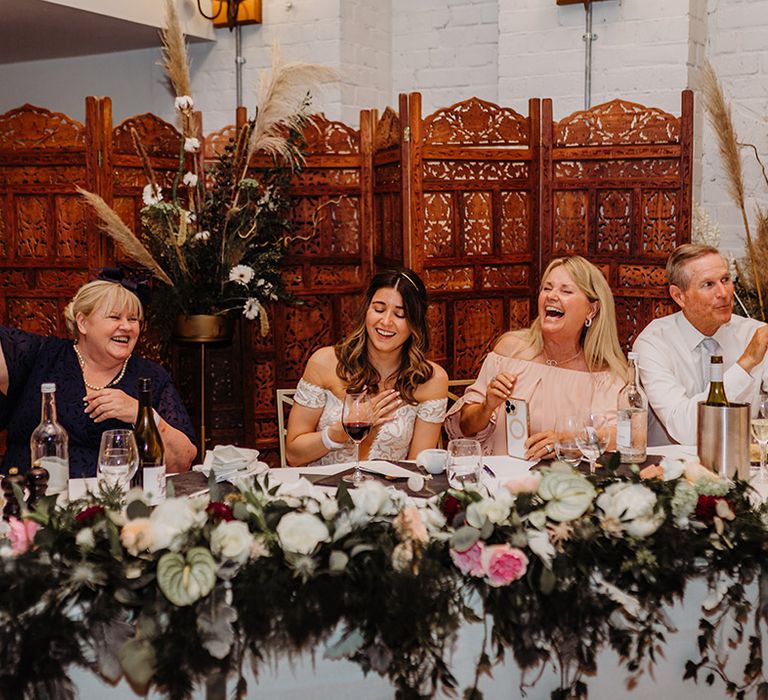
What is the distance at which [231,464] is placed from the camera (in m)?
2.57

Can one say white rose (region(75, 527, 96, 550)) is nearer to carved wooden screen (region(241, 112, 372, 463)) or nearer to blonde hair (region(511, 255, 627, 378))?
blonde hair (region(511, 255, 627, 378))

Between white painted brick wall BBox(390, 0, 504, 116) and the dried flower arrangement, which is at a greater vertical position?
white painted brick wall BBox(390, 0, 504, 116)

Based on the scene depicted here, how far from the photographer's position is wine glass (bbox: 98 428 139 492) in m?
2.32

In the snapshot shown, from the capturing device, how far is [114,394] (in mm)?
3088

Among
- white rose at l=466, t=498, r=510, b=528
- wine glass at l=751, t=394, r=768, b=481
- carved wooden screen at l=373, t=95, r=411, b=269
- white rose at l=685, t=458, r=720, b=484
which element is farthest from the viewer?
carved wooden screen at l=373, t=95, r=411, b=269

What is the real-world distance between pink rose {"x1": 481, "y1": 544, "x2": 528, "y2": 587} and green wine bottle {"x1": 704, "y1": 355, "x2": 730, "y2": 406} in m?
1.04

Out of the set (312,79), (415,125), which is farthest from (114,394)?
(312,79)

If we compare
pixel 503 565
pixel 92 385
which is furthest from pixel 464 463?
pixel 92 385

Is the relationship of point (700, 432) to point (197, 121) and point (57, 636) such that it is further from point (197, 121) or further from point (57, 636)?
point (197, 121)

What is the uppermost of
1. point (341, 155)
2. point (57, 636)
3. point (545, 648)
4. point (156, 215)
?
point (341, 155)

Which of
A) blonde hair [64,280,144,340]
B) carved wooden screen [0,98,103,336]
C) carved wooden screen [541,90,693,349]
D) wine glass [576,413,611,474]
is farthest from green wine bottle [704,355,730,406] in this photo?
carved wooden screen [0,98,103,336]

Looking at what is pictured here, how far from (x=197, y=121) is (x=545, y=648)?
13.1ft

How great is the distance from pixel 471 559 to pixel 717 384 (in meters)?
1.12

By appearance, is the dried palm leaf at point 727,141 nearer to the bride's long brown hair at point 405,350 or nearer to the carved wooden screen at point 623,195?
the carved wooden screen at point 623,195
